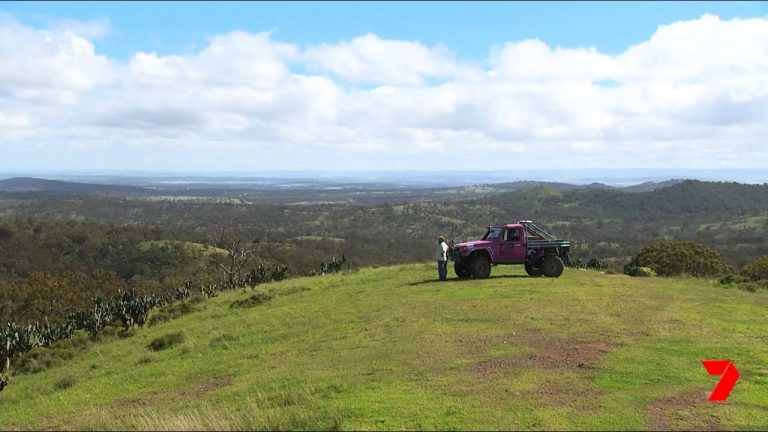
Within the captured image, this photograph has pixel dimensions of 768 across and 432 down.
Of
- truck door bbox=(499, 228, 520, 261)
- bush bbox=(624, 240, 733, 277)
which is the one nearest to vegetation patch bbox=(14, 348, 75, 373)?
truck door bbox=(499, 228, 520, 261)

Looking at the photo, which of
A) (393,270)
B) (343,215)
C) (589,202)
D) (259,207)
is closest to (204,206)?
(259,207)

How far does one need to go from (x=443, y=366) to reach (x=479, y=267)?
12903 mm

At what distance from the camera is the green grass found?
7.86 meters

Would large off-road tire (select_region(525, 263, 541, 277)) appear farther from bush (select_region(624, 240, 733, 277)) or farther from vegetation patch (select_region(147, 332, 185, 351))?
bush (select_region(624, 240, 733, 277))

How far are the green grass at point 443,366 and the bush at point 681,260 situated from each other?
15.6 metres

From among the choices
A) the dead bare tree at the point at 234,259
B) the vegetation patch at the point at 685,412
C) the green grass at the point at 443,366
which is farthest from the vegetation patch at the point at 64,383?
the dead bare tree at the point at 234,259

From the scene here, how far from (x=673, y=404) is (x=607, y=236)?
106m

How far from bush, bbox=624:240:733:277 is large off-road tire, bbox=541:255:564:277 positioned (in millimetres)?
13761

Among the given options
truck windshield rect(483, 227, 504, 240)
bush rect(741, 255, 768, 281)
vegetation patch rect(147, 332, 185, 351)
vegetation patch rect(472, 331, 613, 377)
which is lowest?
vegetation patch rect(147, 332, 185, 351)

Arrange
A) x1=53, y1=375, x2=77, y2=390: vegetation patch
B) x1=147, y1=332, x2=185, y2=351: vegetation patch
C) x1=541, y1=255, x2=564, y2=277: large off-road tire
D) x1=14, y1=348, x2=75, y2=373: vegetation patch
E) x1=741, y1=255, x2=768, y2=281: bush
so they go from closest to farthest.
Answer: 1. x1=53, y1=375, x2=77, y2=390: vegetation patch
2. x1=147, y1=332, x2=185, y2=351: vegetation patch
3. x1=14, y1=348, x2=75, y2=373: vegetation patch
4. x1=541, y1=255, x2=564, y2=277: large off-road tire
5. x1=741, y1=255, x2=768, y2=281: bush

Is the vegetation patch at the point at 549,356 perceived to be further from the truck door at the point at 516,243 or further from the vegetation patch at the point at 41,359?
the vegetation patch at the point at 41,359

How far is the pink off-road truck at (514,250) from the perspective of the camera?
903 inches

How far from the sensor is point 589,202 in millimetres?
156375

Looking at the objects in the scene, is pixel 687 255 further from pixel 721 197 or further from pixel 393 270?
pixel 721 197
